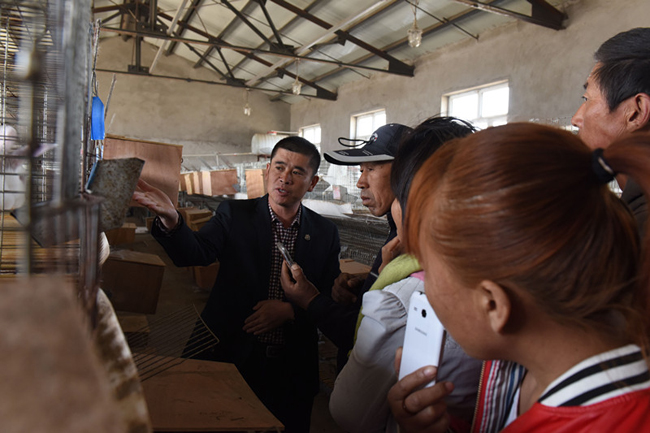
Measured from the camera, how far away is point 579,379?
21.4 inches

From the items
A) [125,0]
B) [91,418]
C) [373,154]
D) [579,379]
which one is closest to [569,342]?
[579,379]

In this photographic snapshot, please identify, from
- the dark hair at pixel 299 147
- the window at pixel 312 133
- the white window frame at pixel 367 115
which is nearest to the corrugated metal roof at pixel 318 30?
the white window frame at pixel 367 115

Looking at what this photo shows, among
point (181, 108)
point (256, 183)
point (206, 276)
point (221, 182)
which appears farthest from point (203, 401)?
point (181, 108)

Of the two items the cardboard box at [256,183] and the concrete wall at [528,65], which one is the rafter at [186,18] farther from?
the cardboard box at [256,183]

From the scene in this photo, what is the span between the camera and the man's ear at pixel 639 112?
3.31 feet

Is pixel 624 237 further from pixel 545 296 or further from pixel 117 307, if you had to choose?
pixel 117 307

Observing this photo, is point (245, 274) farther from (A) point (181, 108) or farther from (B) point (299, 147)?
(A) point (181, 108)

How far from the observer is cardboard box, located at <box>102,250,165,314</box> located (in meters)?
2.58

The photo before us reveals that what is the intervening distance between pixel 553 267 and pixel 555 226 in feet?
0.17

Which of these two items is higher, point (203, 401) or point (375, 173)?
point (375, 173)

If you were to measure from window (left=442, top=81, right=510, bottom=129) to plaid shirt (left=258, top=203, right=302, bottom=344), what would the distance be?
19.5ft

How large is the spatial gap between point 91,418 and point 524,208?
19.7 inches

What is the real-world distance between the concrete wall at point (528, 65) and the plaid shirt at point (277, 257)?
8.79 ft

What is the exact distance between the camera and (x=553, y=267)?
0.54 m
